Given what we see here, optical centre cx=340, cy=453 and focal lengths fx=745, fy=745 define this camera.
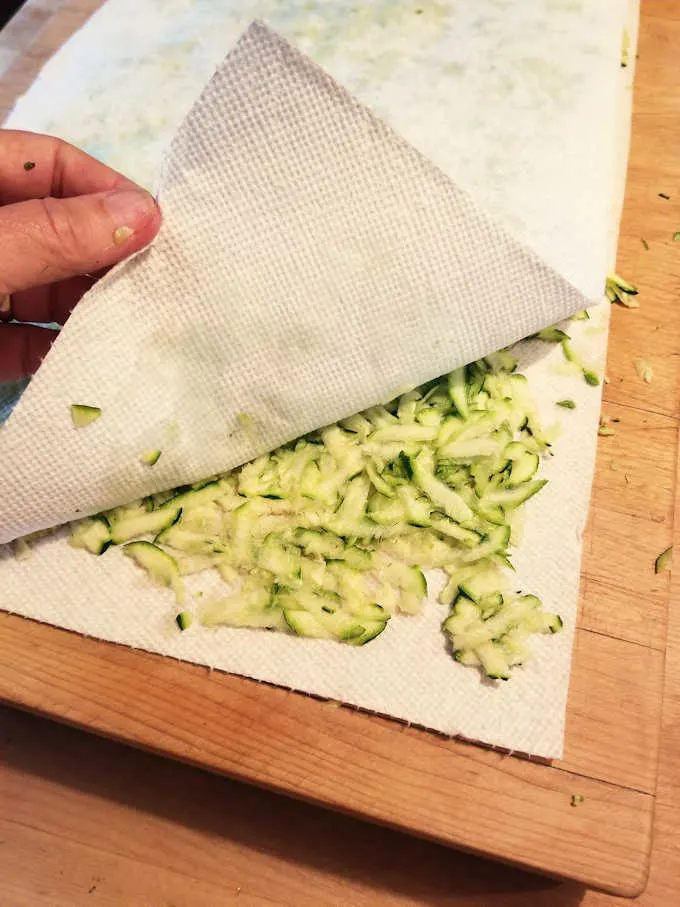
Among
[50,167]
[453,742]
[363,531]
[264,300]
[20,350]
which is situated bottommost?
[453,742]

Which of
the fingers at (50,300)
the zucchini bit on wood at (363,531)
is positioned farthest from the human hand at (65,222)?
the zucchini bit on wood at (363,531)

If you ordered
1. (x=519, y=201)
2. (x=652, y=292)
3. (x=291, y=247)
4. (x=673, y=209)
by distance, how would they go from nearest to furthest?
(x=291, y=247) < (x=519, y=201) < (x=652, y=292) < (x=673, y=209)

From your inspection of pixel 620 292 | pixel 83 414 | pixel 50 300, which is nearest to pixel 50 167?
pixel 50 300

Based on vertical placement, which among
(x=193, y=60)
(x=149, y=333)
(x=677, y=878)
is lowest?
(x=677, y=878)

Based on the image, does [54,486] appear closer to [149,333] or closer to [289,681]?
[149,333]

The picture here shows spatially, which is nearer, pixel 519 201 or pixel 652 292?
pixel 519 201

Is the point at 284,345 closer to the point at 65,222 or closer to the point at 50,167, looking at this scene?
the point at 65,222

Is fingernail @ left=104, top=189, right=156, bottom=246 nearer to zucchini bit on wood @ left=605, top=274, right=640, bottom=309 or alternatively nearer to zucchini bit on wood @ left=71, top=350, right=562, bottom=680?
zucchini bit on wood @ left=71, top=350, right=562, bottom=680

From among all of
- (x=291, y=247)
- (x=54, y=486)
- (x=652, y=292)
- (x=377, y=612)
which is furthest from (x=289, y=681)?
A: (x=652, y=292)
